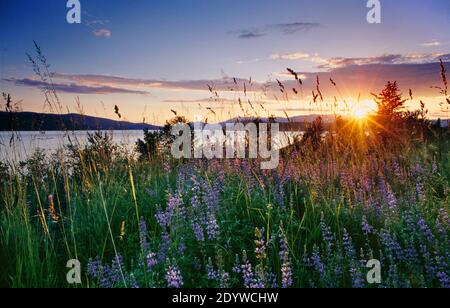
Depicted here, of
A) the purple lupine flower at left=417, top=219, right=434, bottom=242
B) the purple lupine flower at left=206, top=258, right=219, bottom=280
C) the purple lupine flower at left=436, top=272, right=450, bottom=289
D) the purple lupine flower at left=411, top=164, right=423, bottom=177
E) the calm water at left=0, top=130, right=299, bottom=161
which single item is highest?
the calm water at left=0, top=130, right=299, bottom=161

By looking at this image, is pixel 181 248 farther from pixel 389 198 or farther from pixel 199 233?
pixel 389 198

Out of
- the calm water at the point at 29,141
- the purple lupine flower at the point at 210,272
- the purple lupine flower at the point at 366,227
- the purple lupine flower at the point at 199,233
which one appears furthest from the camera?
the calm water at the point at 29,141

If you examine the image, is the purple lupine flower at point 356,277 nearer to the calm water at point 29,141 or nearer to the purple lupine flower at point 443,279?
the purple lupine flower at point 443,279

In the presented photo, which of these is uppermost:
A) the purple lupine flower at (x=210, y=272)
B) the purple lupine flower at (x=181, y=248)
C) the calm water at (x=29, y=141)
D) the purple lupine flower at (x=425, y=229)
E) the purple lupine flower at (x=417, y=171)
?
the calm water at (x=29, y=141)

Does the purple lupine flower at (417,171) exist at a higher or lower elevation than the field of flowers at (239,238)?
higher

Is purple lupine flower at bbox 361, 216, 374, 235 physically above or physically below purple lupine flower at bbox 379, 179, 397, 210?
below

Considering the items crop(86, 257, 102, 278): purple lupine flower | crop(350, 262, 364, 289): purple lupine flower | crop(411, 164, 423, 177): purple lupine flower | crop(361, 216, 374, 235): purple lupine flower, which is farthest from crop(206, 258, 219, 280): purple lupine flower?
crop(411, 164, 423, 177): purple lupine flower

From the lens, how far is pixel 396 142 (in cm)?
870

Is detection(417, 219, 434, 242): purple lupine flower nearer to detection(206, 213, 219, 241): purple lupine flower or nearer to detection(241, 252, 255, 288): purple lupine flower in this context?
detection(241, 252, 255, 288): purple lupine flower

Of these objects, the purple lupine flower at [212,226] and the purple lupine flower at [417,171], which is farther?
the purple lupine flower at [417,171]

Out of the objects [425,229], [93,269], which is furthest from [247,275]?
[425,229]

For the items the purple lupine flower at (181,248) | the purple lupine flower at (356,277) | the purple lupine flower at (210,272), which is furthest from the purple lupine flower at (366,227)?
the purple lupine flower at (181,248)
